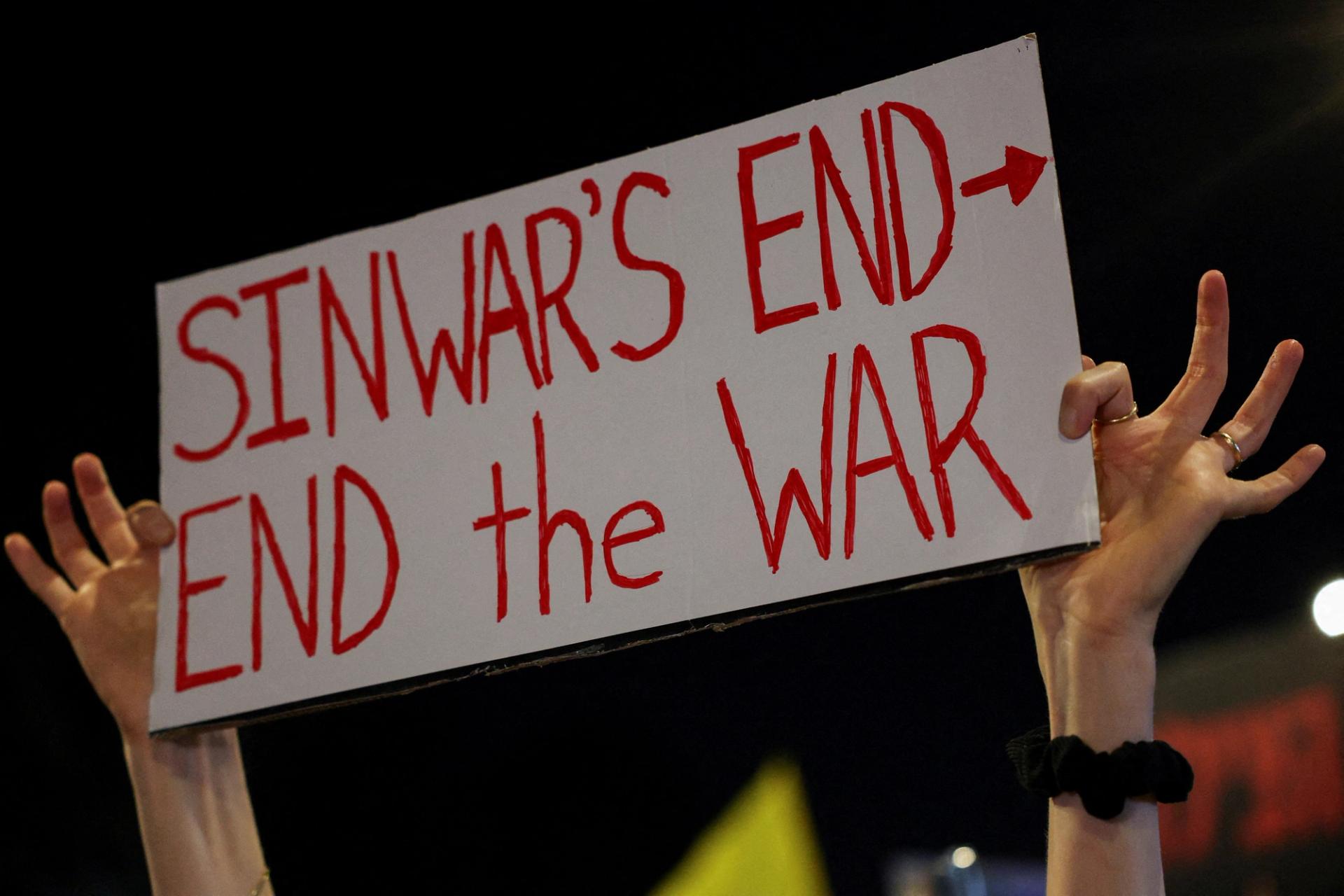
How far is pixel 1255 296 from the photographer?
4.95 ft

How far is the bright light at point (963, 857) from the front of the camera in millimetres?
1502

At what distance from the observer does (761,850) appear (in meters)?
1.66

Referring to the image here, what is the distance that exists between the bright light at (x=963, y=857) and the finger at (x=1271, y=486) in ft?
2.17

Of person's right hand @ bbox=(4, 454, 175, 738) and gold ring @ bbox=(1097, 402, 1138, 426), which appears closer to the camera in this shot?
gold ring @ bbox=(1097, 402, 1138, 426)

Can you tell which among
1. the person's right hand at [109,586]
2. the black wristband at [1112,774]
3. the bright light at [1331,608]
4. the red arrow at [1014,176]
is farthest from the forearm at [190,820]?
the bright light at [1331,608]

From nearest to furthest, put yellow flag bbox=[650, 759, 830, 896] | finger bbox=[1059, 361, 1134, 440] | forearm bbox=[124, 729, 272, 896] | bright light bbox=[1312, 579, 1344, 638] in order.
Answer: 1. finger bbox=[1059, 361, 1134, 440]
2. forearm bbox=[124, 729, 272, 896]
3. bright light bbox=[1312, 579, 1344, 638]
4. yellow flag bbox=[650, 759, 830, 896]

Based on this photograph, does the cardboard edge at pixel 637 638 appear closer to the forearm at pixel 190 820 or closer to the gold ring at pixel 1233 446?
the forearm at pixel 190 820

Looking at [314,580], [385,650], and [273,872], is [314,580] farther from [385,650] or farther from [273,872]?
[273,872]

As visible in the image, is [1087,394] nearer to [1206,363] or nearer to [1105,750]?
[1206,363]

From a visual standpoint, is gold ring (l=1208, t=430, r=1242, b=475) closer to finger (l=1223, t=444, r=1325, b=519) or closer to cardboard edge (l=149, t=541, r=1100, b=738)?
finger (l=1223, t=444, r=1325, b=519)

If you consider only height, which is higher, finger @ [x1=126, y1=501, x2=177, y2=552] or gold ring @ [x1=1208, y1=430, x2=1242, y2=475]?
finger @ [x1=126, y1=501, x2=177, y2=552]

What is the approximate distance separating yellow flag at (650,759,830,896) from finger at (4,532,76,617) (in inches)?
30.2

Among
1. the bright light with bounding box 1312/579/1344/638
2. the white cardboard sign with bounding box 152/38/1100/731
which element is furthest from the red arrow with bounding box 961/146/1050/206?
the bright light with bounding box 1312/579/1344/638

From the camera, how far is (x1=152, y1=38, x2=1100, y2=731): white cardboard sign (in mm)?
990
